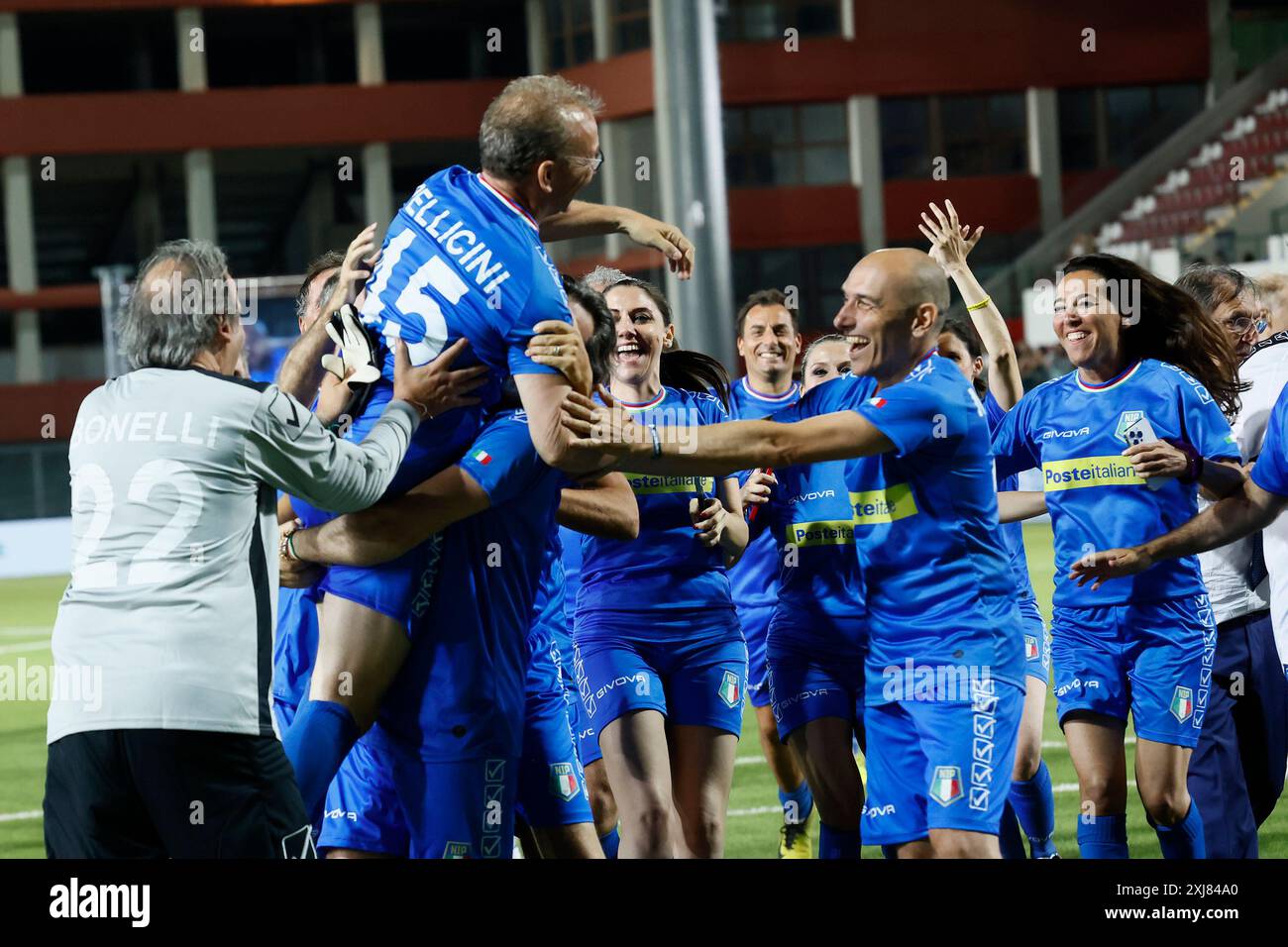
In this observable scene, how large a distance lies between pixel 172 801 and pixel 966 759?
2.18 meters

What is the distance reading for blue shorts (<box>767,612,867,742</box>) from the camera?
18.2ft

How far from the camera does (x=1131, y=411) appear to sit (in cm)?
567

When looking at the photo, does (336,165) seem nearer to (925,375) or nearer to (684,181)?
(684,181)

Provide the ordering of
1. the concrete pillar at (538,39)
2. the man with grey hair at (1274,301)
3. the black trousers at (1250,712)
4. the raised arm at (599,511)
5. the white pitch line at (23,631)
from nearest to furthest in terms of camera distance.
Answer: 1. the raised arm at (599,511)
2. the black trousers at (1250,712)
3. the man with grey hair at (1274,301)
4. the white pitch line at (23,631)
5. the concrete pillar at (538,39)

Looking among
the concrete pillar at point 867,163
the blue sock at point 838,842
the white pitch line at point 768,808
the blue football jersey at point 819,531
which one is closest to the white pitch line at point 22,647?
the white pitch line at point 768,808

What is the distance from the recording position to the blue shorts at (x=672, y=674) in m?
5.45

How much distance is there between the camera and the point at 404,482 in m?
4.06

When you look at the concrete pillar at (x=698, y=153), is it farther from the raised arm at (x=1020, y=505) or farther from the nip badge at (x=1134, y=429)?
the nip badge at (x=1134, y=429)

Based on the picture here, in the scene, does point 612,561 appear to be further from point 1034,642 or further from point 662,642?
point 1034,642

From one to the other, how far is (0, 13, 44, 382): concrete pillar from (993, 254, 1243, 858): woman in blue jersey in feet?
105

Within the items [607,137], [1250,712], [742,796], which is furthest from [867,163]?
[1250,712]

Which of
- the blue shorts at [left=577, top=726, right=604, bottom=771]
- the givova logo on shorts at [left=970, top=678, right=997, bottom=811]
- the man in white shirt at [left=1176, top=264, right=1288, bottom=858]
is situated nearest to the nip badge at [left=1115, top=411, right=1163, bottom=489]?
the man in white shirt at [left=1176, top=264, right=1288, bottom=858]

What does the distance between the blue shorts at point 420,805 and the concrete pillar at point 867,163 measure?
31073 mm

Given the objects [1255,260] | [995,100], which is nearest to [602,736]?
[1255,260]
